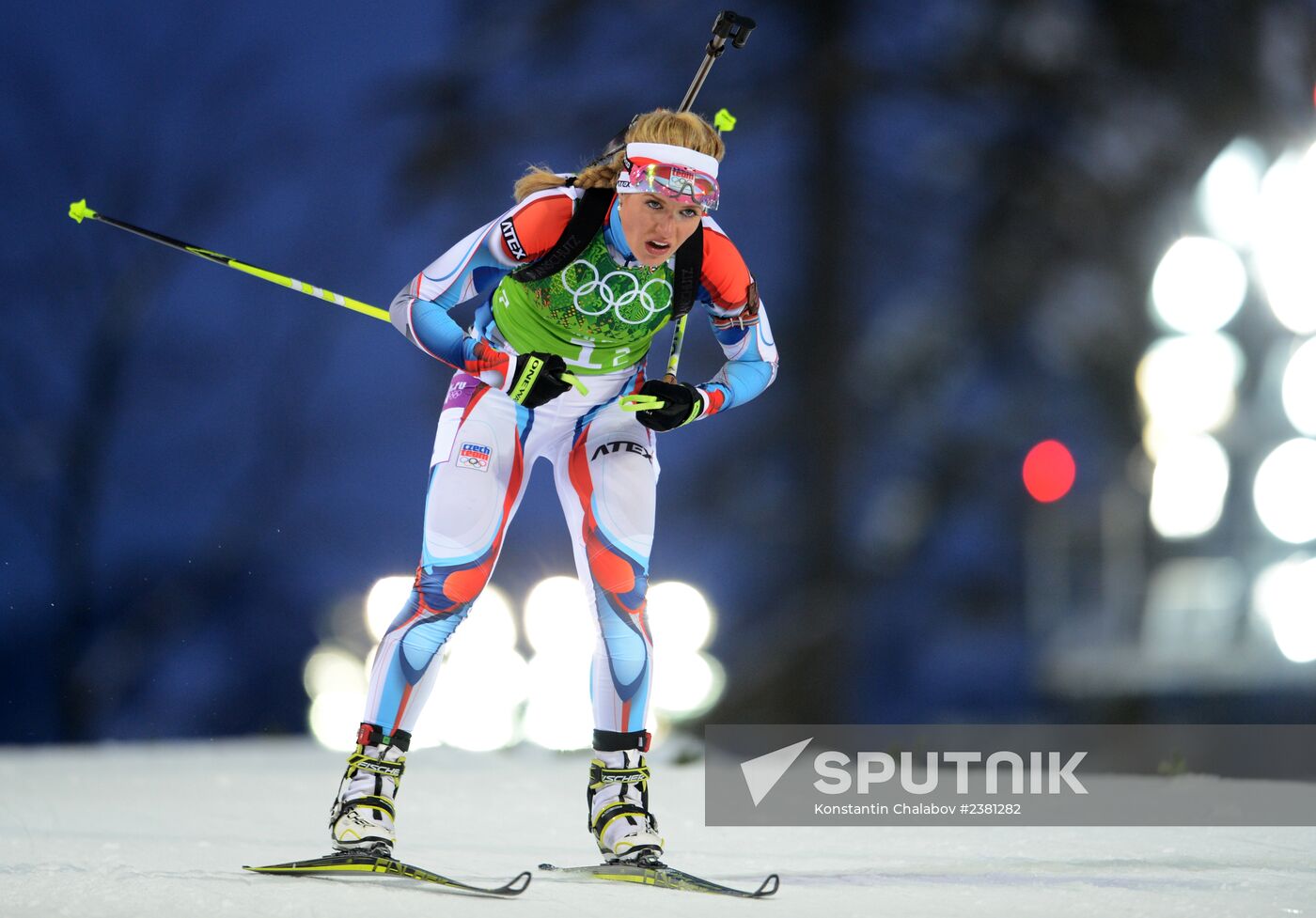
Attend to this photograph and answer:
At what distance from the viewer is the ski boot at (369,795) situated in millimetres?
3113

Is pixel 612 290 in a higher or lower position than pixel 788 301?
lower

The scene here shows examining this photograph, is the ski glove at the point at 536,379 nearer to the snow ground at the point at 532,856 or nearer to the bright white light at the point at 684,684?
the snow ground at the point at 532,856

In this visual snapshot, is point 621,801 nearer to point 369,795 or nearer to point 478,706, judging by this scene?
point 369,795

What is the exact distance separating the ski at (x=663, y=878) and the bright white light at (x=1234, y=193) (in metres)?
5.33

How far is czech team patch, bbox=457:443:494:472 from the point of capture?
11.2ft

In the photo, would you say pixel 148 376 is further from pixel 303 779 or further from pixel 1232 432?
pixel 1232 432

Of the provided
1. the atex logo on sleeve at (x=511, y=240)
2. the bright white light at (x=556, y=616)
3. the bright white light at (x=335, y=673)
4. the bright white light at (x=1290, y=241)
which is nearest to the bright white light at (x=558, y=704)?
the bright white light at (x=556, y=616)

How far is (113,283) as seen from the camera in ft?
33.3

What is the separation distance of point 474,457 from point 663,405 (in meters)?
0.50

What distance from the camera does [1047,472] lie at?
8422 millimetres

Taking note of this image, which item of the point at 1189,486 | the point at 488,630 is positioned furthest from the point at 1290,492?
the point at 488,630

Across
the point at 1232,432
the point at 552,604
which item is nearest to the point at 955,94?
the point at 1232,432

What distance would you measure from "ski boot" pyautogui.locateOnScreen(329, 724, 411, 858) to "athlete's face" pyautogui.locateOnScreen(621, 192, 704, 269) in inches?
52.1

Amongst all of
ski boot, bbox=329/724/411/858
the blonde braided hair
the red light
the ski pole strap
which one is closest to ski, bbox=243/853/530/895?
ski boot, bbox=329/724/411/858
